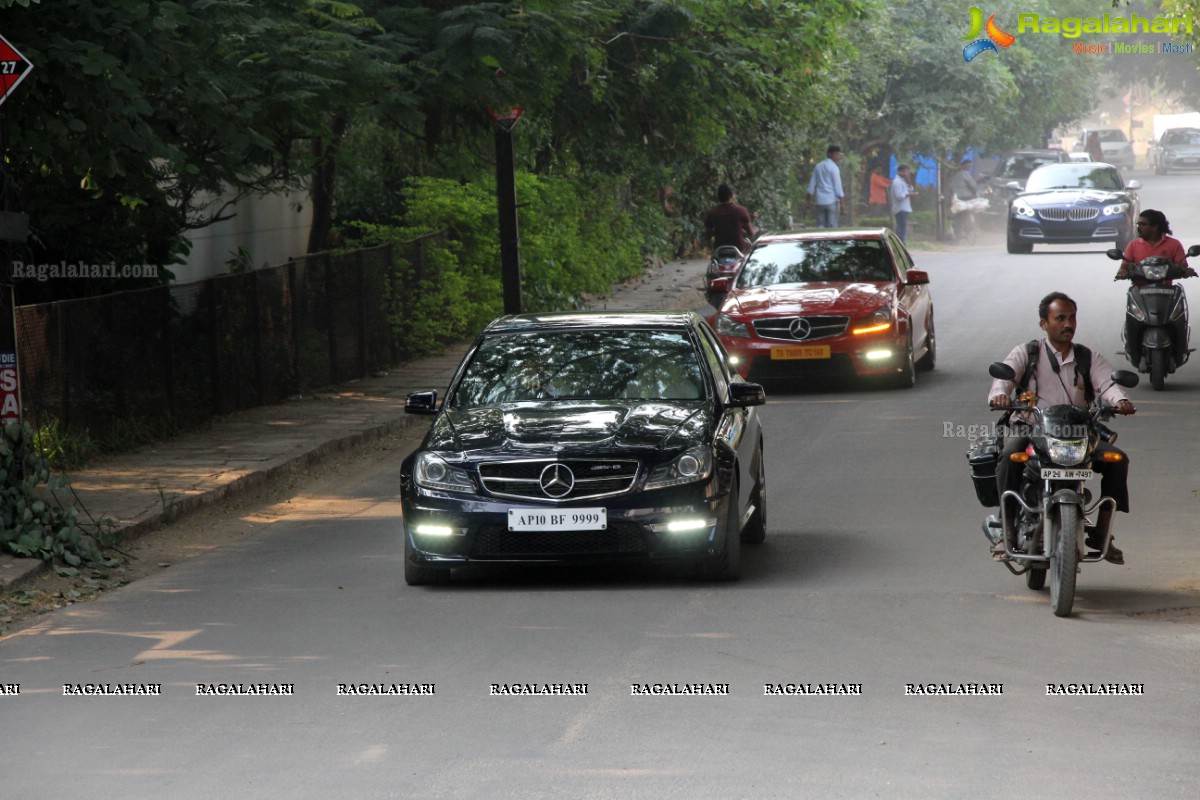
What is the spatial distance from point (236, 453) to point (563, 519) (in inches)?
253

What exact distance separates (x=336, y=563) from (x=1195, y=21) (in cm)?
1787

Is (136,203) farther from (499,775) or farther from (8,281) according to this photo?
(499,775)

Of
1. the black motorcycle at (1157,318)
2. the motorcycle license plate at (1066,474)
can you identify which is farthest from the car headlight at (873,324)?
the motorcycle license plate at (1066,474)

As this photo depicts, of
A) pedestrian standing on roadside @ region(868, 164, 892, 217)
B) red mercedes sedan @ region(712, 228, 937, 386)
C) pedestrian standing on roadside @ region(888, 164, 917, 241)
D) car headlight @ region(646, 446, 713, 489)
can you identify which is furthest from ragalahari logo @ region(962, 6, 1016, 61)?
car headlight @ region(646, 446, 713, 489)

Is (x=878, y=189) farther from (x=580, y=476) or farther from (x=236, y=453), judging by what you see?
(x=580, y=476)

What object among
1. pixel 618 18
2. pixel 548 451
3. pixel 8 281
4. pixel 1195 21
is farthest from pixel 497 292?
pixel 548 451

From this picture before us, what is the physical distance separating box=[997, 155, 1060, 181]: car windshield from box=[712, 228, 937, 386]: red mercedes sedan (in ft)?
125

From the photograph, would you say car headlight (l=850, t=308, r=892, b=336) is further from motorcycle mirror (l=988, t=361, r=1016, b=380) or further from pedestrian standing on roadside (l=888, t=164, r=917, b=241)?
pedestrian standing on roadside (l=888, t=164, r=917, b=241)

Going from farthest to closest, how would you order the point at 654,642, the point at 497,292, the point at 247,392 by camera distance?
the point at 497,292 < the point at 247,392 < the point at 654,642

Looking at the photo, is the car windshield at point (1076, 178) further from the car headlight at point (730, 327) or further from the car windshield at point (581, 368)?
the car windshield at point (581, 368)

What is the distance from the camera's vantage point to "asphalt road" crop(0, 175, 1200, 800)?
20.6 ft

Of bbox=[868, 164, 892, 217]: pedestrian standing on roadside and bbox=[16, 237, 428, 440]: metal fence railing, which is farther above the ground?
bbox=[868, 164, 892, 217]: pedestrian standing on roadside

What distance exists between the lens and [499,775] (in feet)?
20.5

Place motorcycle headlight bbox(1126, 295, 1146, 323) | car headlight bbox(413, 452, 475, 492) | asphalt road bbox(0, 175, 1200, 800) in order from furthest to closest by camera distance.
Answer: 1. motorcycle headlight bbox(1126, 295, 1146, 323)
2. car headlight bbox(413, 452, 475, 492)
3. asphalt road bbox(0, 175, 1200, 800)
